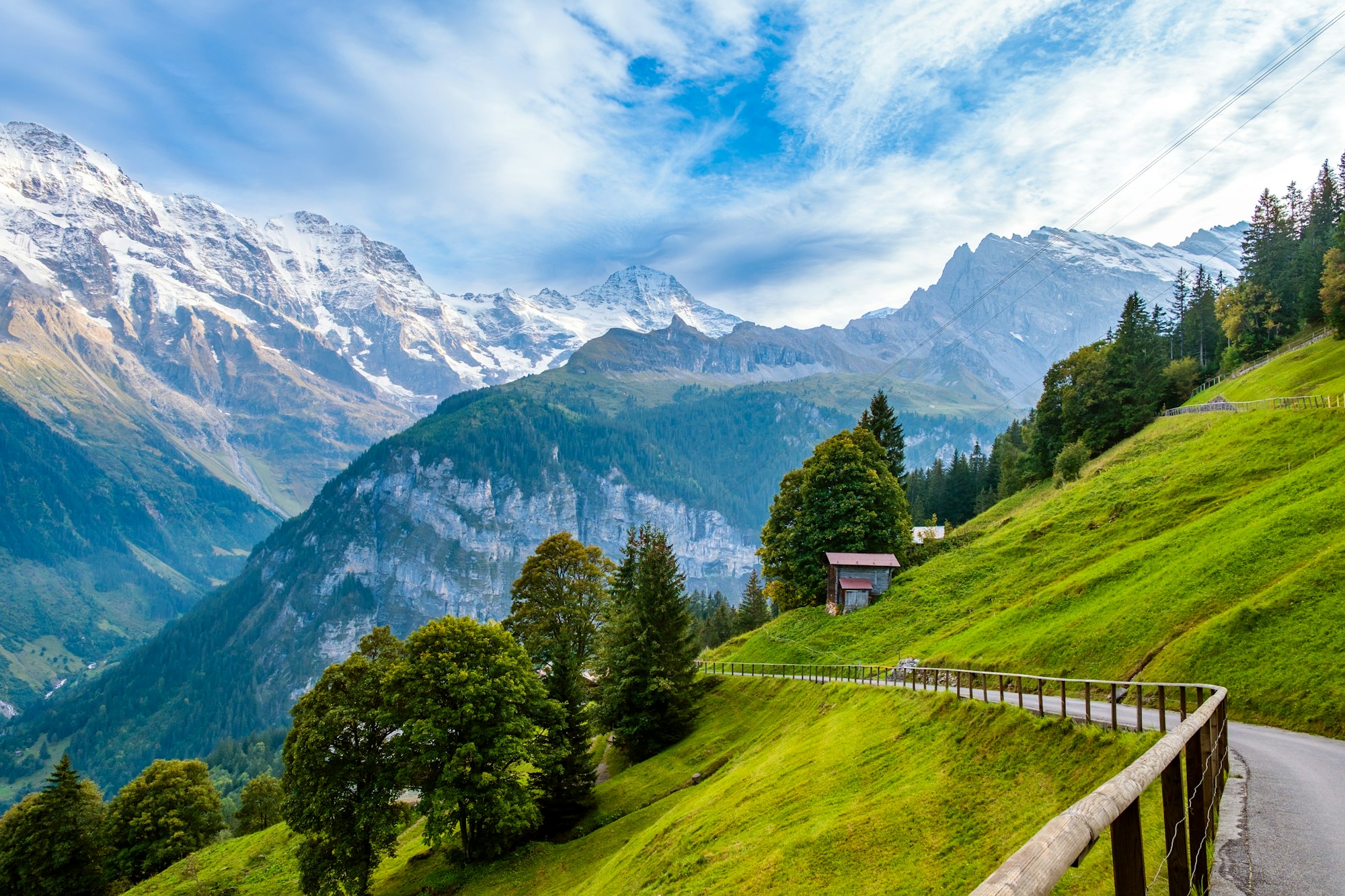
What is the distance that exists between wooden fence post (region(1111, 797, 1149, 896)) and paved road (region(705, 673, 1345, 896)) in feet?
17.1

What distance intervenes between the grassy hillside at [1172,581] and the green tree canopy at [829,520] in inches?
152

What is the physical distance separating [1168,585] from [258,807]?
82.2 meters

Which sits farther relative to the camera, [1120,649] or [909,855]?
[1120,649]

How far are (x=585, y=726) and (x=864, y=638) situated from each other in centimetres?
2272

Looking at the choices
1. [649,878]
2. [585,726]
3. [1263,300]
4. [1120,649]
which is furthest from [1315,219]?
[649,878]

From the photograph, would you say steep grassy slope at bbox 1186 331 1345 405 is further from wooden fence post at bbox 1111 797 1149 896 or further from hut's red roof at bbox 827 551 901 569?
wooden fence post at bbox 1111 797 1149 896

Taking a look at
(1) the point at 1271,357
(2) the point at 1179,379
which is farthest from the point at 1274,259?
(2) the point at 1179,379

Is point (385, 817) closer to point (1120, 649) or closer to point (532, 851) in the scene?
point (532, 851)

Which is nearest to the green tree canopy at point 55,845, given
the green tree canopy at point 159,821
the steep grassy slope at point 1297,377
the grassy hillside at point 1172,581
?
the green tree canopy at point 159,821

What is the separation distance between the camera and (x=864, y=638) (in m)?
56.3

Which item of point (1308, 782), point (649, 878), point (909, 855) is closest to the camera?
point (1308, 782)

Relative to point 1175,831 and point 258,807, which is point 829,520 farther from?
point 1175,831

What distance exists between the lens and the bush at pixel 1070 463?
76750 mm

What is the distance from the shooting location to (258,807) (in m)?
74.1
